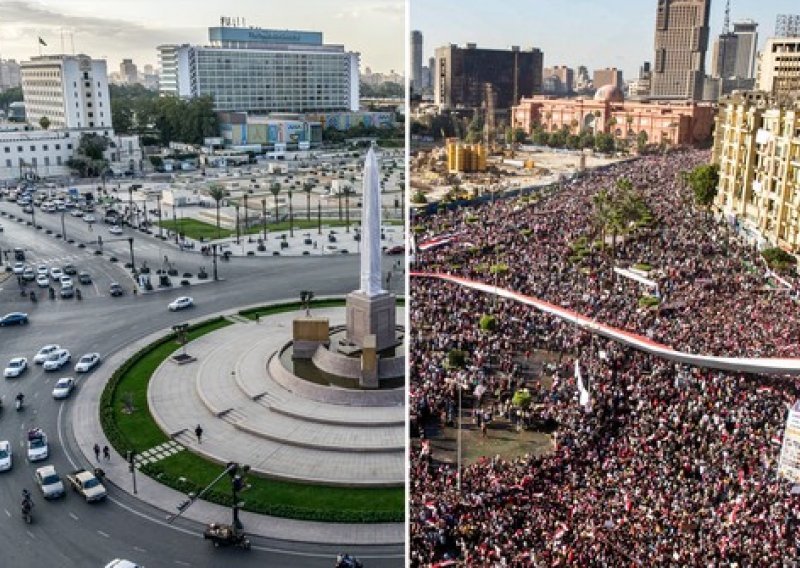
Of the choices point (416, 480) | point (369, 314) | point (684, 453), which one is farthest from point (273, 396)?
point (684, 453)

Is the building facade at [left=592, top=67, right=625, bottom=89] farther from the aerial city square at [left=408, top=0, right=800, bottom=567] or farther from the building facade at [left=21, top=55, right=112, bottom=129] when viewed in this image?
the building facade at [left=21, top=55, right=112, bottom=129]

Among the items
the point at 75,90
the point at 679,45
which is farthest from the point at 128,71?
the point at 679,45

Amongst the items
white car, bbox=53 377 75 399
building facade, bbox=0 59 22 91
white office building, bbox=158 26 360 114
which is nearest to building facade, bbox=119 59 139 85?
building facade, bbox=0 59 22 91

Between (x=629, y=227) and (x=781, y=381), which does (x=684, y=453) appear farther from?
(x=629, y=227)

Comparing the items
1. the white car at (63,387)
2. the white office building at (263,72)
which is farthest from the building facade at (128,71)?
the white car at (63,387)

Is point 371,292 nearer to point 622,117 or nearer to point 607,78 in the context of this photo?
point 607,78

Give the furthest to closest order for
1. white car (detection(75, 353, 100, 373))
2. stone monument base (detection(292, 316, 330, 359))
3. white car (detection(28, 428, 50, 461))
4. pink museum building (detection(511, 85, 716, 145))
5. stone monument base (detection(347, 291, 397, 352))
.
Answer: pink museum building (detection(511, 85, 716, 145)) < white car (detection(75, 353, 100, 373)) < stone monument base (detection(292, 316, 330, 359)) < stone monument base (detection(347, 291, 397, 352)) < white car (detection(28, 428, 50, 461))
